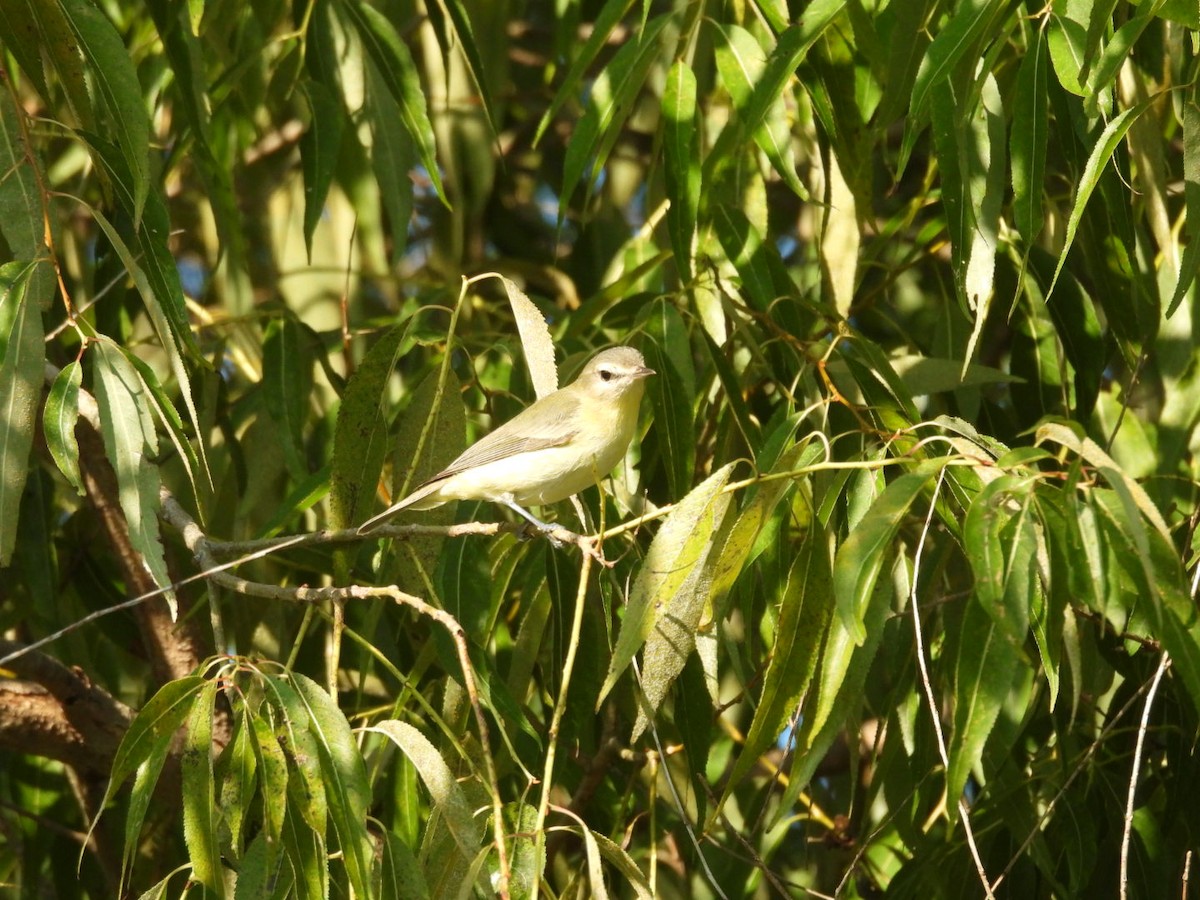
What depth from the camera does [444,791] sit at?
6.42 feet

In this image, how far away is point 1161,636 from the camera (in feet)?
5.41

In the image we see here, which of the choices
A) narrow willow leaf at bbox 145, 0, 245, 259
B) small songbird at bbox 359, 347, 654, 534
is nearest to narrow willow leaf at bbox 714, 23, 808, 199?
small songbird at bbox 359, 347, 654, 534

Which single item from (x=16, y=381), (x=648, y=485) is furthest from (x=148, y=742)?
(x=648, y=485)

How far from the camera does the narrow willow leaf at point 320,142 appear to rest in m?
3.10

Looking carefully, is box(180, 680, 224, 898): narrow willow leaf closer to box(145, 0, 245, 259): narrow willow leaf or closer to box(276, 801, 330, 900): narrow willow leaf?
box(276, 801, 330, 900): narrow willow leaf

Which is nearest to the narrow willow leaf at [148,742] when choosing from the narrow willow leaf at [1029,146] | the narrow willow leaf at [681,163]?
the narrow willow leaf at [681,163]

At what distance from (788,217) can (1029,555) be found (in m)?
3.18

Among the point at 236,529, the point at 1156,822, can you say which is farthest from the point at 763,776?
the point at 236,529

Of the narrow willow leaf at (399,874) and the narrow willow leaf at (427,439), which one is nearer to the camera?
the narrow willow leaf at (399,874)

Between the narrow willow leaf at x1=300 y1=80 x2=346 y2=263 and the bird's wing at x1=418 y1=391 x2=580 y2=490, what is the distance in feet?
1.79

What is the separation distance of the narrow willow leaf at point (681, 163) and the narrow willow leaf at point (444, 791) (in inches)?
40.7

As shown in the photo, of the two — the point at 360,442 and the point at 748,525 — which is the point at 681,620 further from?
the point at 360,442

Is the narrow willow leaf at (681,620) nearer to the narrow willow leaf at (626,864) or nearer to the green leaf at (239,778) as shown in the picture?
the narrow willow leaf at (626,864)

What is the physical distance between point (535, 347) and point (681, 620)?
65 cm
